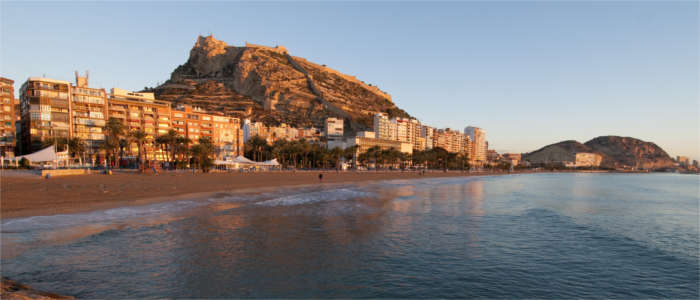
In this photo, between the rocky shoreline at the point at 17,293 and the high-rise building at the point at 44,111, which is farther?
the high-rise building at the point at 44,111

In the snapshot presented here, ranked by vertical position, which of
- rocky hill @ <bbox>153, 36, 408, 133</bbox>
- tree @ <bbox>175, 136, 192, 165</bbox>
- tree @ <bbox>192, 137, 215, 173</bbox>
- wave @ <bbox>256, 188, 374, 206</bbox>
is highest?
rocky hill @ <bbox>153, 36, 408, 133</bbox>

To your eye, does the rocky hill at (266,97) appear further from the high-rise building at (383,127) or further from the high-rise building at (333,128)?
the high-rise building at (383,127)

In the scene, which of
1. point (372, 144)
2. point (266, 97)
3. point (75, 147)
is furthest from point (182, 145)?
point (266, 97)

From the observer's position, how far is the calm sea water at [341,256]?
9.19 metres

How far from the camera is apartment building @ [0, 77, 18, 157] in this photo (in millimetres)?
78250

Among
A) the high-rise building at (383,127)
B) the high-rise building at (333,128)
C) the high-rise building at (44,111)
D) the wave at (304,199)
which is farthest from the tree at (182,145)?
the high-rise building at (383,127)

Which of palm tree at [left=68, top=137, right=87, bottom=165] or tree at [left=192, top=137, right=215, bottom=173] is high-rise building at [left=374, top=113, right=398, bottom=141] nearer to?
tree at [left=192, top=137, right=215, bottom=173]

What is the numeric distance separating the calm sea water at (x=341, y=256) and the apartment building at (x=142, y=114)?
81.2 meters

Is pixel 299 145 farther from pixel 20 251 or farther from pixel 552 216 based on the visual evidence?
pixel 20 251

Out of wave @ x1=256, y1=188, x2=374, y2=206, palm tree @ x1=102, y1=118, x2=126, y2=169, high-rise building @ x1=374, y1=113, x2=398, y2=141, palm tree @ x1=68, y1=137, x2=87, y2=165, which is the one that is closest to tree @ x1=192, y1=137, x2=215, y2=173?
palm tree @ x1=102, y1=118, x2=126, y2=169

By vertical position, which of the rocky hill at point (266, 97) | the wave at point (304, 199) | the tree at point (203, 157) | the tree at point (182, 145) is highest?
the rocky hill at point (266, 97)

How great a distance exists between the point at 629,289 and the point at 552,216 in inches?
570

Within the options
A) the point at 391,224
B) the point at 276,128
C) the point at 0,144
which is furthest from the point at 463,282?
the point at 276,128

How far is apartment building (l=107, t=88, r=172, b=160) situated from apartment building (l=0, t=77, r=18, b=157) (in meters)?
22.0
